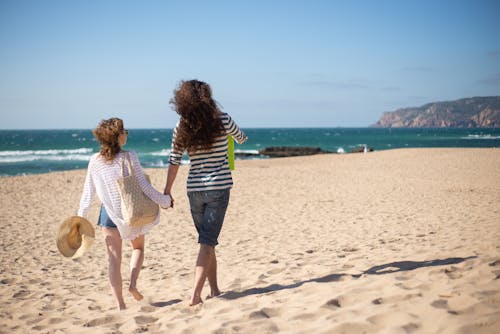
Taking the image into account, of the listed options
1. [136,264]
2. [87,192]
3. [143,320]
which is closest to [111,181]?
[87,192]

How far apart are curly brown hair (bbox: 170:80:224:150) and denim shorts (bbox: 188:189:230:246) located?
0.40 metres

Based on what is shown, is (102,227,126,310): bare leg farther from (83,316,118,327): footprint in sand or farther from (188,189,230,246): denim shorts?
(188,189,230,246): denim shorts

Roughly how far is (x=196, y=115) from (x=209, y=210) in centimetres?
Answer: 81

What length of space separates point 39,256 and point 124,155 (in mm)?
4215

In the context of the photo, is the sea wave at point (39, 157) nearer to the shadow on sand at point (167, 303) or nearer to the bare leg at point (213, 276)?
the shadow on sand at point (167, 303)

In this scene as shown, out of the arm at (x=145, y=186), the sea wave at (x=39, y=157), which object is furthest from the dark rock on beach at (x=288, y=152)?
the arm at (x=145, y=186)

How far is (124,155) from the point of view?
3.49 metres

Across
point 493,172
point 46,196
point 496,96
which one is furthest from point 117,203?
point 496,96

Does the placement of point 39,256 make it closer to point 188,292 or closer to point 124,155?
point 188,292

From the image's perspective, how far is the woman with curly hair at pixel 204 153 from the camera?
10.7ft

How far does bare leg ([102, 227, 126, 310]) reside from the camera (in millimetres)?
3613

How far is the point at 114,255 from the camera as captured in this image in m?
3.67

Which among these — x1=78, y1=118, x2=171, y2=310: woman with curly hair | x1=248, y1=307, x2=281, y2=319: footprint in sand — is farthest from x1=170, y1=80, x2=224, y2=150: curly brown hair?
x1=248, y1=307, x2=281, y2=319: footprint in sand

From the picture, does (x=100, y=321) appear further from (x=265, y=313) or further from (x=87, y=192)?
(x=265, y=313)
